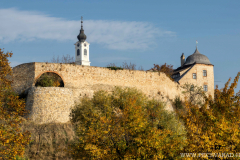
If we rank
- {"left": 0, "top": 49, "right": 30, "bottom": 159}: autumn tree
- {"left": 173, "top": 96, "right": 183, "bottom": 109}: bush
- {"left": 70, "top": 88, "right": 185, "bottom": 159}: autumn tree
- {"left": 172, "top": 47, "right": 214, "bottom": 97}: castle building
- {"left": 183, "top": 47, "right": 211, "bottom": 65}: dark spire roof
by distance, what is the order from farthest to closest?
1. {"left": 183, "top": 47, "right": 211, "bottom": 65}: dark spire roof
2. {"left": 172, "top": 47, "right": 214, "bottom": 97}: castle building
3. {"left": 173, "top": 96, "right": 183, "bottom": 109}: bush
4. {"left": 70, "top": 88, "right": 185, "bottom": 159}: autumn tree
5. {"left": 0, "top": 49, "right": 30, "bottom": 159}: autumn tree

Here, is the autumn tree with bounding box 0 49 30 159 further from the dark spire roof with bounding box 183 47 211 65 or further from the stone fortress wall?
the dark spire roof with bounding box 183 47 211 65

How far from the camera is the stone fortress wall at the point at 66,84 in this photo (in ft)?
99.5

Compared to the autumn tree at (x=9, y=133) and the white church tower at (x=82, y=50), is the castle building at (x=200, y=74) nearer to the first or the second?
the autumn tree at (x=9, y=133)

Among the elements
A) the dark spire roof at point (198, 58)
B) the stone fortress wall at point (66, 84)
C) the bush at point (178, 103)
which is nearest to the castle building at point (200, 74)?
the dark spire roof at point (198, 58)

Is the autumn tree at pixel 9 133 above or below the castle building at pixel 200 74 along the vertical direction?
below

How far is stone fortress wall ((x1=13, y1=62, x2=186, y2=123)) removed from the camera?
30312 millimetres

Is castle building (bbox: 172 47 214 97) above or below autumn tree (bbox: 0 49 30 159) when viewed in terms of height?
above

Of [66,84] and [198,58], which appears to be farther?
[198,58]

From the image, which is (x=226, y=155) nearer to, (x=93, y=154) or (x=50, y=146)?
(x=93, y=154)

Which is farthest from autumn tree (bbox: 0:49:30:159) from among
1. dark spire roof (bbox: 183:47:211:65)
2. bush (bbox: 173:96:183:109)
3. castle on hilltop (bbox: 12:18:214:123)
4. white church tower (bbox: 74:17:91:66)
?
white church tower (bbox: 74:17:91:66)

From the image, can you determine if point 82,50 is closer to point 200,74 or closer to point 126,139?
point 200,74

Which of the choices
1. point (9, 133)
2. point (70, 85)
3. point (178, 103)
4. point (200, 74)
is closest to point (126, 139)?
point (9, 133)

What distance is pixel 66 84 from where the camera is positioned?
33125 mm

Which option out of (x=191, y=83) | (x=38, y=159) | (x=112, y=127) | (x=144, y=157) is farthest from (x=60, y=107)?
(x=191, y=83)
